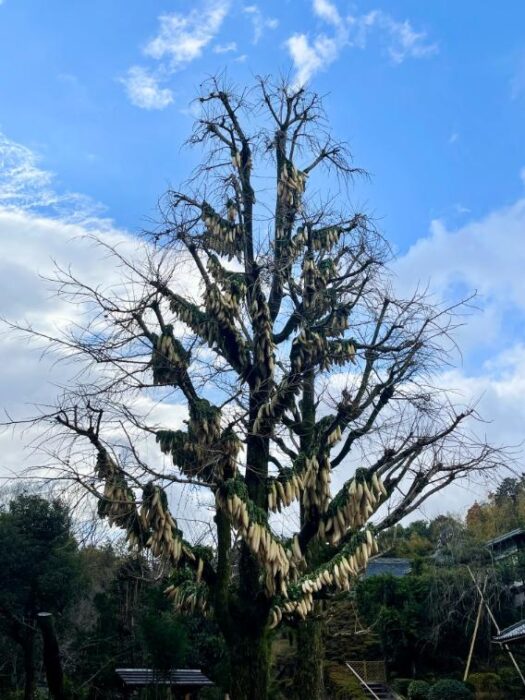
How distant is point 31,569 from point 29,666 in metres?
2.64

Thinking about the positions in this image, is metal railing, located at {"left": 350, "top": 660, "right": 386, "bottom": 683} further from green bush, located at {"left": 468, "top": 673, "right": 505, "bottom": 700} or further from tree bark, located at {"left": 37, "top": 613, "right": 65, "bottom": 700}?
tree bark, located at {"left": 37, "top": 613, "right": 65, "bottom": 700}

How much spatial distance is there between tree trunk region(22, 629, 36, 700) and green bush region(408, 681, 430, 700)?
36.2ft

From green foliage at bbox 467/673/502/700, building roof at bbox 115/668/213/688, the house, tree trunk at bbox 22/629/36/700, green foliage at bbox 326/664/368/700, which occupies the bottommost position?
green foliage at bbox 467/673/502/700

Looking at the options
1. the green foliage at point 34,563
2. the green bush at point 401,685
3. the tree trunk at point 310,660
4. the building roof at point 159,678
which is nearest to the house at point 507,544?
the green bush at point 401,685

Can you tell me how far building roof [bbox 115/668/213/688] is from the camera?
15.8m

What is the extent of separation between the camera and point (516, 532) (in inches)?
1184

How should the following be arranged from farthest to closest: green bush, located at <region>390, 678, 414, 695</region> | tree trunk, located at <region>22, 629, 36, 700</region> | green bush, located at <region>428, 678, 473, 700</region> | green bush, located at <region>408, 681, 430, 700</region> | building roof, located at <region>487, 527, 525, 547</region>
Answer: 1. building roof, located at <region>487, 527, 525, 547</region>
2. green bush, located at <region>390, 678, 414, 695</region>
3. green bush, located at <region>408, 681, 430, 700</region>
4. green bush, located at <region>428, 678, 473, 700</region>
5. tree trunk, located at <region>22, 629, 36, 700</region>

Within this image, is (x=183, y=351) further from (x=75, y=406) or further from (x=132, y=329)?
(x=75, y=406)

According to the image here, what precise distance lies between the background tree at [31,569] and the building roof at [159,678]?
17.7 feet

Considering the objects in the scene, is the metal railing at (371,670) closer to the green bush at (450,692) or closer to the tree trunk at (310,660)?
the green bush at (450,692)

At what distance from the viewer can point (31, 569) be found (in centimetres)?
2134

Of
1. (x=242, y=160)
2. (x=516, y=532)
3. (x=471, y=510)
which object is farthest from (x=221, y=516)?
(x=471, y=510)

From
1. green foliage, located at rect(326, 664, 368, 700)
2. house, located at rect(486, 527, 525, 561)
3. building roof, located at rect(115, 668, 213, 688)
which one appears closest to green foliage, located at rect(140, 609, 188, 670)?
building roof, located at rect(115, 668, 213, 688)

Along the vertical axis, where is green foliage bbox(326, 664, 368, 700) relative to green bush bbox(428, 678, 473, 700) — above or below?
above
